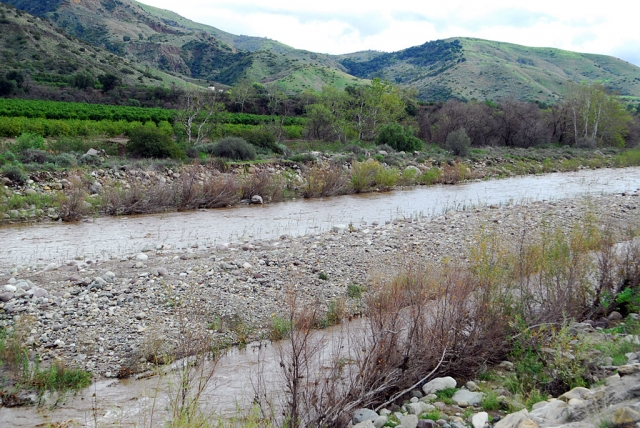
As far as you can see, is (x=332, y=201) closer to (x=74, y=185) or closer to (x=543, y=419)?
(x=74, y=185)

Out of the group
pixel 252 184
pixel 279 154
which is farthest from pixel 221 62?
pixel 252 184

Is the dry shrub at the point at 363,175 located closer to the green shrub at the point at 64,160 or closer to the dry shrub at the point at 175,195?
the dry shrub at the point at 175,195

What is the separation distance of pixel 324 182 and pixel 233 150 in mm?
6629

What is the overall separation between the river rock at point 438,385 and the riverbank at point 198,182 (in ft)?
46.1

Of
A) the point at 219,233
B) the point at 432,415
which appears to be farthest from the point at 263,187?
the point at 432,415

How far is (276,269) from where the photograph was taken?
9.85 m

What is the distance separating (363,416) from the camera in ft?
15.5

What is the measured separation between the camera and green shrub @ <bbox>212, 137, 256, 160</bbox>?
26.4 metres

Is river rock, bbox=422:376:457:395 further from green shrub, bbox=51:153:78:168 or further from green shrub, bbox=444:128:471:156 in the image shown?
green shrub, bbox=444:128:471:156

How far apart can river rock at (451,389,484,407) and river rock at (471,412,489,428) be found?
1.68ft

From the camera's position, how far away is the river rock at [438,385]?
5.39m

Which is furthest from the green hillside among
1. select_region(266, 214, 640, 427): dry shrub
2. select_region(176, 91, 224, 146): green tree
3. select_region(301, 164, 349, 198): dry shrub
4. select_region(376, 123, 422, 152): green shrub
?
select_region(266, 214, 640, 427): dry shrub

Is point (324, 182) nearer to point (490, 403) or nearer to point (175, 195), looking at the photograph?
point (175, 195)

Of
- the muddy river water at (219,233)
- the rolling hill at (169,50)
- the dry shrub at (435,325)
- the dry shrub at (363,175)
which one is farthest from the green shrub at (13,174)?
the rolling hill at (169,50)
